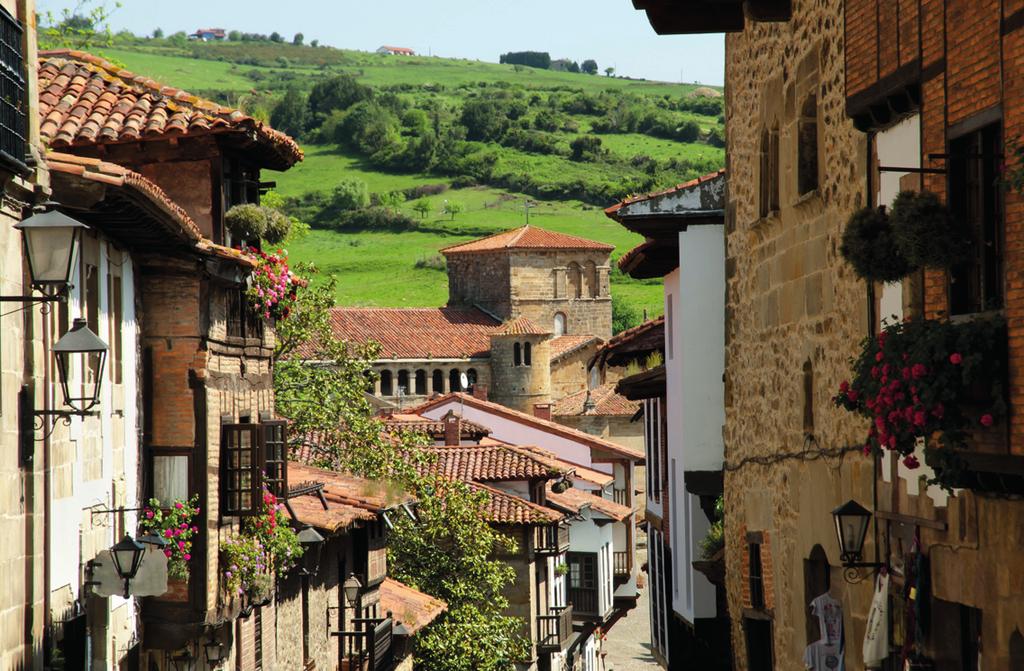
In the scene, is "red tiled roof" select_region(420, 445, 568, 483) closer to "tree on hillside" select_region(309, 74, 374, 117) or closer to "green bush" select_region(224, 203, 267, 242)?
"green bush" select_region(224, 203, 267, 242)

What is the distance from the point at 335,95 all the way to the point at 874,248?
178 m

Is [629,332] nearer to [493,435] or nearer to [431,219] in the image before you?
[493,435]

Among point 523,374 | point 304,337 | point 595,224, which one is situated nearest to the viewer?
point 304,337

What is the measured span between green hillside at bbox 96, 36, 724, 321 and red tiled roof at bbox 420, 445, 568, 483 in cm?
7569

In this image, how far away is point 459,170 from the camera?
16150 centimetres

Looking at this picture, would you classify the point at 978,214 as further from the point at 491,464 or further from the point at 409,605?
the point at 491,464

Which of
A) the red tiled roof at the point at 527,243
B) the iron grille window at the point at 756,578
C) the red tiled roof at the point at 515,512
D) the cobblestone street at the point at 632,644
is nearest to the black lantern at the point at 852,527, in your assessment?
the iron grille window at the point at 756,578

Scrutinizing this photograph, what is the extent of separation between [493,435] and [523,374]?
39264 mm

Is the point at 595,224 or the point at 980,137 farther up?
the point at 595,224

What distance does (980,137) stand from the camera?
335 inches

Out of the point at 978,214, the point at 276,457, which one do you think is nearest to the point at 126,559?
the point at 276,457

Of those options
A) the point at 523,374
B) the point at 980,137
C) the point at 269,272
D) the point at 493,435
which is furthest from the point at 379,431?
the point at 523,374

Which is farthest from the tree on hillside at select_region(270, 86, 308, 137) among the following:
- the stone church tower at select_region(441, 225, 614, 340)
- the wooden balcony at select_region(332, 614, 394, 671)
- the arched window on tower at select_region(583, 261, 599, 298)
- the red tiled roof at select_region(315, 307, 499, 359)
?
the wooden balcony at select_region(332, 614, 394, 671)

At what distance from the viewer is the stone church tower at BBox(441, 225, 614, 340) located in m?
107
